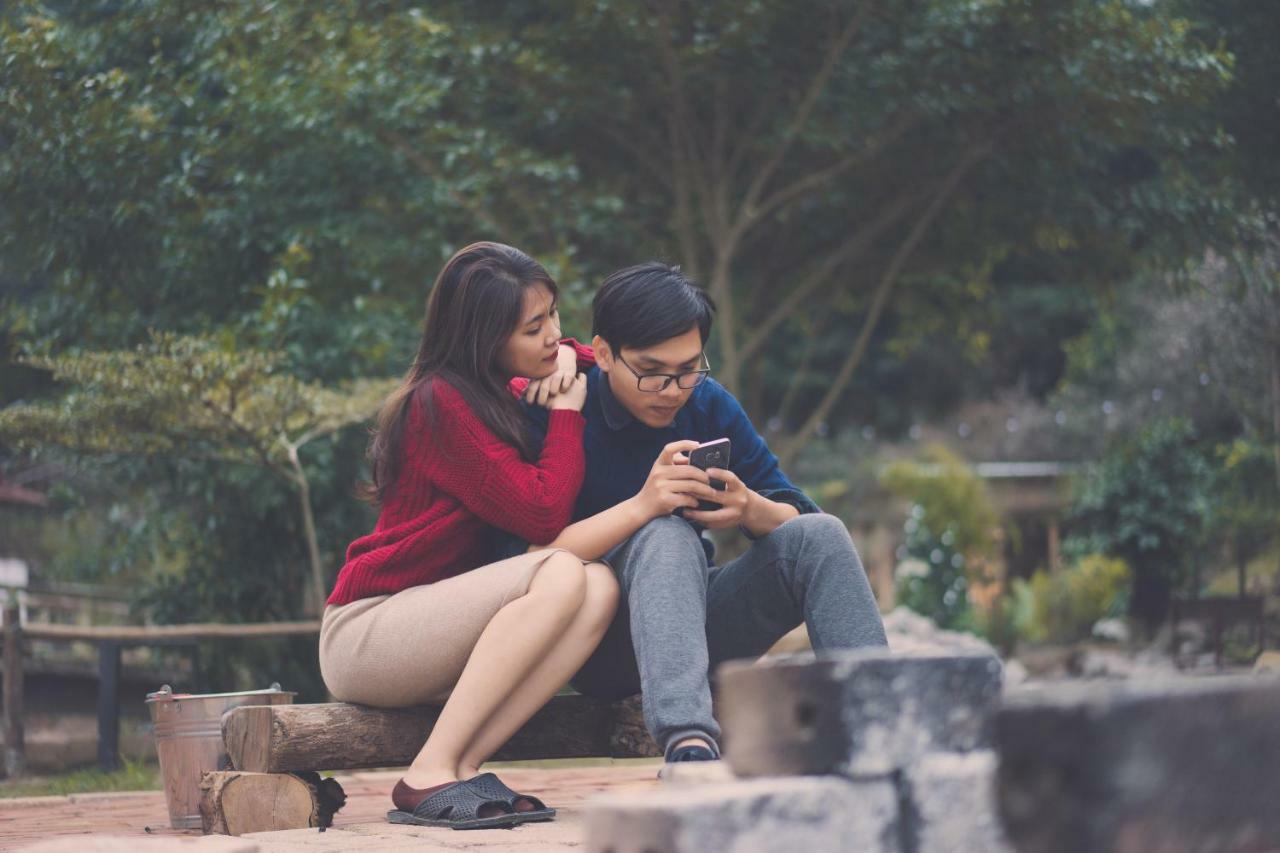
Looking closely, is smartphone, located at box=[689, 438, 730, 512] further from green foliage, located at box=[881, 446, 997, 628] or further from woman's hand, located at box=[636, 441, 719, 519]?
green foliage, located at box=[881, 446, 997, 628]

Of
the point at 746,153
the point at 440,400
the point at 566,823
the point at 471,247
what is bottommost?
the point at 566,823

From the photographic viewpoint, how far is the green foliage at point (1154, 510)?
12914 mm

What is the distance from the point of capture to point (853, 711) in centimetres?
153

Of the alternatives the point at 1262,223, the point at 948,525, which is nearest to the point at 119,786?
the point at 1262,223

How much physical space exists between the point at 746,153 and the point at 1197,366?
23.8 ft

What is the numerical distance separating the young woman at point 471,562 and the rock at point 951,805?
3.49 feet

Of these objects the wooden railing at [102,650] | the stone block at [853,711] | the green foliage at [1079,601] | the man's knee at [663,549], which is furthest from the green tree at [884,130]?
the stone block at [853,711]

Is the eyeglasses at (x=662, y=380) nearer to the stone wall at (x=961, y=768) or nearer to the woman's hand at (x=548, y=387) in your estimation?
the woman's hand at (x=548, y=387)

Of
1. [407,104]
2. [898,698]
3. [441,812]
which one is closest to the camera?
[898,698]

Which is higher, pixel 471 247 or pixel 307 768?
pixel 471 247

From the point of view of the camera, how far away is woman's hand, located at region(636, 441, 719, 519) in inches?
102

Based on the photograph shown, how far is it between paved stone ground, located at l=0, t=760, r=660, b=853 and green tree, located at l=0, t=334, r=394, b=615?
1.96 m

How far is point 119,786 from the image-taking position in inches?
210

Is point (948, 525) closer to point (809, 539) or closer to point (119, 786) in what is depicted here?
point (119, 786)
